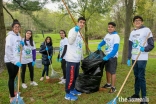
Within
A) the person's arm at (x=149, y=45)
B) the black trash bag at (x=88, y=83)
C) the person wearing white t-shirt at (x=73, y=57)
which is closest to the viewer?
the person's arm at (x=149, y=45)

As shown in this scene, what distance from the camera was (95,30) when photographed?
1758 centimetres

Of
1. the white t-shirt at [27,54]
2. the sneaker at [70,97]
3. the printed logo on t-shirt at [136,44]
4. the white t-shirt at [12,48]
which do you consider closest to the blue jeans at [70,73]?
the sneaker at [70,97]

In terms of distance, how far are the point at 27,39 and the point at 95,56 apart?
1.81 m

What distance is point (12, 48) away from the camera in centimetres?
352

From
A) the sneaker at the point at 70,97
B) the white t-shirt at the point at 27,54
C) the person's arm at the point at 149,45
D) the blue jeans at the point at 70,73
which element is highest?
the person's arm at the point at 149,45

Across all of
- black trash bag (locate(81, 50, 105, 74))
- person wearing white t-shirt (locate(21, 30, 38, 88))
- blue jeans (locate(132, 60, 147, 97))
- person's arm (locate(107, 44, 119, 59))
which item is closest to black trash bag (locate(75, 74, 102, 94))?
black trash bag (locate(81, 50, 105, 74))

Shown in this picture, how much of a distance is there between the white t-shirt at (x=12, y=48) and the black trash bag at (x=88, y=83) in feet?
4.93

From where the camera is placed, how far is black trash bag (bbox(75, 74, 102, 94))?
13.3 feet

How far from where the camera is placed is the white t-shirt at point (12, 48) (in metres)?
3.40

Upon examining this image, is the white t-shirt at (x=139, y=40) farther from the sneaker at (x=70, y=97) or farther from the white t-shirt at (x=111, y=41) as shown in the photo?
the sneaker at (x=70, y=97)

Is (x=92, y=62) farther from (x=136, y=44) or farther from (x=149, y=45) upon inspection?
(x=149, y=45)

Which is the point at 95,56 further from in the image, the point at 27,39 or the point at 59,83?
the point at 27,39

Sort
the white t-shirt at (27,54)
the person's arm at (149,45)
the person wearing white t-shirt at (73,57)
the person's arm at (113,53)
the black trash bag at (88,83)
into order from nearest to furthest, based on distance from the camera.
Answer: the person's arm at (149,45)
the person wearing white t-shirt at (73,57)
the person's arm at (113,53)
the black trash bag at (88,83)
the white t-shirt at (27,54)

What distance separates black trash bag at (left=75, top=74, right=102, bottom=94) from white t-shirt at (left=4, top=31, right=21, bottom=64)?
150 cm
